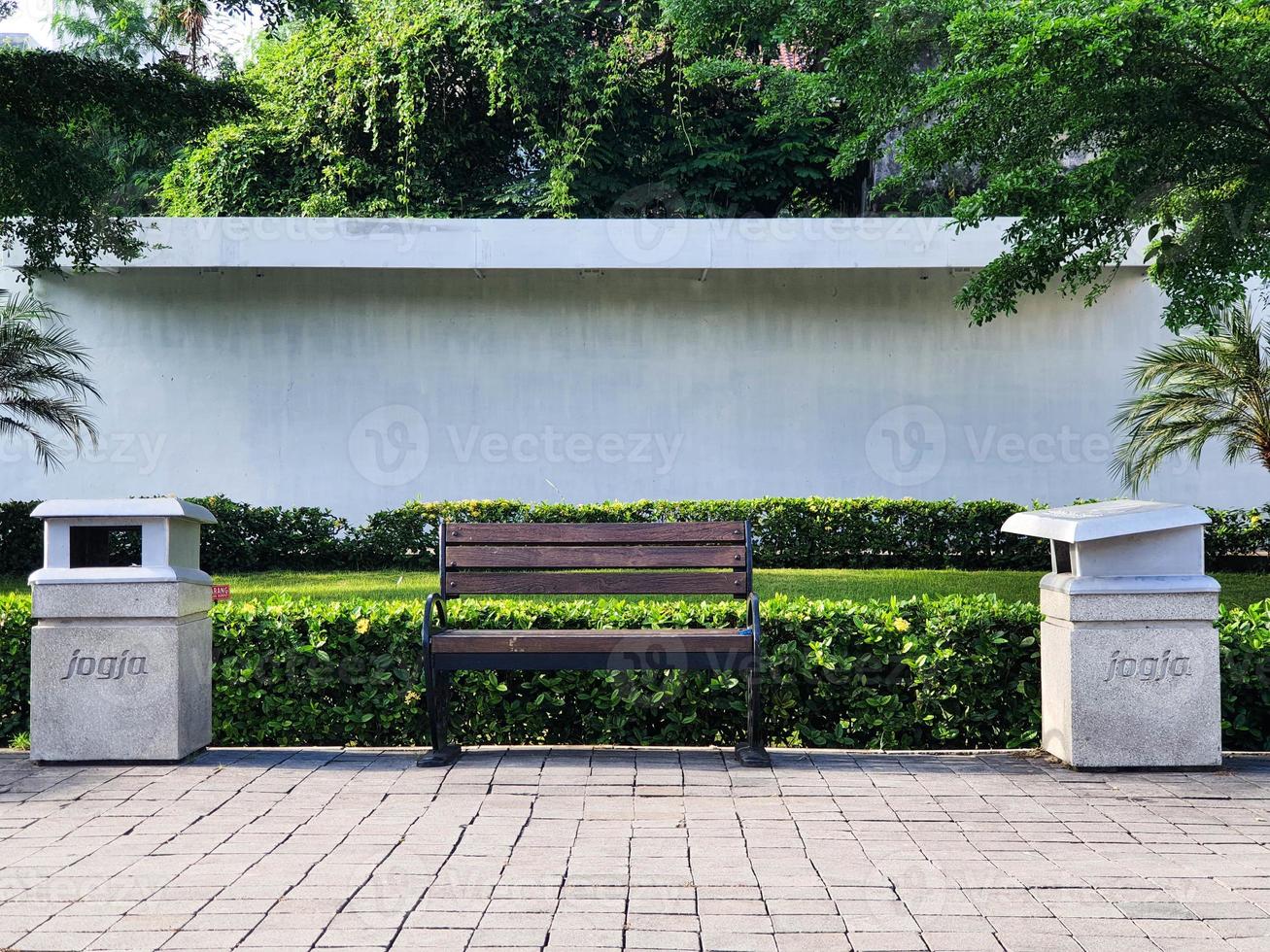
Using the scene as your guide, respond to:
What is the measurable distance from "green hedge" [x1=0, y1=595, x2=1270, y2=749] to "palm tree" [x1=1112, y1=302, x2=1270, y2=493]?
662cm

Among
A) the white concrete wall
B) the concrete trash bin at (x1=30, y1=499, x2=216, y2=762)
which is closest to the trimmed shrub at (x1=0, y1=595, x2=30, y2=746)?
the concrete trash bin at (x1=30, y1=499, x2=216, y2=762)

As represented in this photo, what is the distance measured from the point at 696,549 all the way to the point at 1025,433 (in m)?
10.8

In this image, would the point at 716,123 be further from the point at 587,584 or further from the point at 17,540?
the point at 587,584

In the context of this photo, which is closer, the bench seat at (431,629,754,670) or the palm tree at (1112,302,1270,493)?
the bench seat at (431,629,754,670)

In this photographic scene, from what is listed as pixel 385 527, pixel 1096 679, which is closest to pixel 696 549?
pixel 1096 679

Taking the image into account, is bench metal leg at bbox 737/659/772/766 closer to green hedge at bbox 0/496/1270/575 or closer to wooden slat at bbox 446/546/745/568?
wooden slat at bbox 446/546/745/568

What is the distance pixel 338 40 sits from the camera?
1788cm

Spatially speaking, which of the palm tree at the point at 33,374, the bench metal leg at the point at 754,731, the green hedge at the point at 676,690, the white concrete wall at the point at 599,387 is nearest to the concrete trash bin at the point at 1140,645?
the green hedge at the point at 676,690

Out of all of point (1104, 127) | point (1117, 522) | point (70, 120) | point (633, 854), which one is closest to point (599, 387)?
point (70, 120)

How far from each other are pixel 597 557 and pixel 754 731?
109 cm

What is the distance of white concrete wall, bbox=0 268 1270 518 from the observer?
14633mm

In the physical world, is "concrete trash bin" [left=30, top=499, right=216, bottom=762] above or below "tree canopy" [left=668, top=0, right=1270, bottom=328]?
below

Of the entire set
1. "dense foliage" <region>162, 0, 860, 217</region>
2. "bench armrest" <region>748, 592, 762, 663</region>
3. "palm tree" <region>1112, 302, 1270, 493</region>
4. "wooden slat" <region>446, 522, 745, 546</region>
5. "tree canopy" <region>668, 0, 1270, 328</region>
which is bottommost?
"bench armrest" <region>748, 592, 762, 663</region>

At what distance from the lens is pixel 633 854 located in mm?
3754
